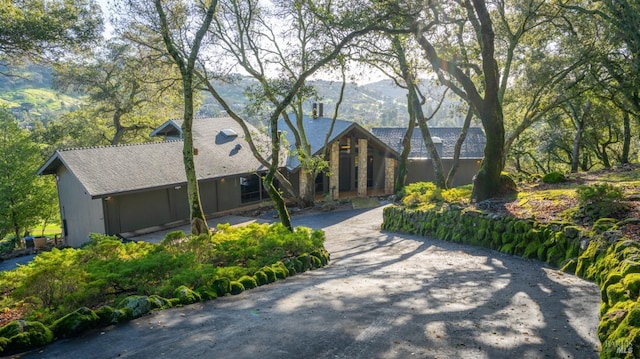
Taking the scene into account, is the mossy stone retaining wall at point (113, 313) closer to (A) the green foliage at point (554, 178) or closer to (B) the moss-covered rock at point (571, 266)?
(B) the moss-covered rock at point (571, 266)

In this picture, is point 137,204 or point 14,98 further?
point 14,98

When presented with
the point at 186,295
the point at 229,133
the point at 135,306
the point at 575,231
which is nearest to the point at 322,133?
the point at 229,133

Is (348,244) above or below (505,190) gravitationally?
below

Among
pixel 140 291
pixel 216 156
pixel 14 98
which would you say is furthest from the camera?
pixel 14 98

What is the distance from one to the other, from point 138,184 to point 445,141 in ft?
66.1

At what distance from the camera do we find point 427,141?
18672 mm

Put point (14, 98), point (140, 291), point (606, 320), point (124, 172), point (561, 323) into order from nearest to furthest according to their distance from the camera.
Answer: point (606, 320), point (561, 323), point (140, 291), point (124, 172), point (14, 98)

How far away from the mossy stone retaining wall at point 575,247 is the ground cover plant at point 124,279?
424 centimetres

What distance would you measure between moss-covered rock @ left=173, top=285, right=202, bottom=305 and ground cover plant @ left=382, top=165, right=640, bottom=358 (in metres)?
5.32

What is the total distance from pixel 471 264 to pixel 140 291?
630 centimetres

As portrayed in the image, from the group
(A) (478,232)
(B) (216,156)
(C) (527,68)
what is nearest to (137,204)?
(B) (216,156)

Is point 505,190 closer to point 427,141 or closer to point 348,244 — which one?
point 348,244

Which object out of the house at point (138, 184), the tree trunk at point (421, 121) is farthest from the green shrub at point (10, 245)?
the tree trunk at point (421, 121)

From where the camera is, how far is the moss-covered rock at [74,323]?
5262 millimetres
